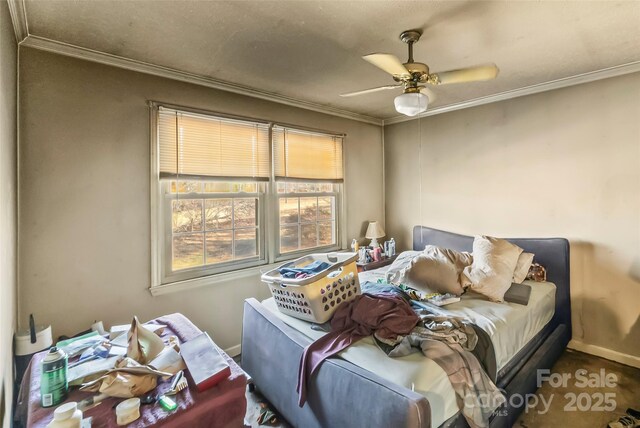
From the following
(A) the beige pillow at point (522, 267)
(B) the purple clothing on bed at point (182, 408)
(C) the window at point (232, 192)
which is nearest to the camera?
(B) the purple clothing on bed at point (182, 408)

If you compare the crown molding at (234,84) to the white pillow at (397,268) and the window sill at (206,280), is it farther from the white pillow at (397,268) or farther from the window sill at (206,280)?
the white pillow at (397,268)

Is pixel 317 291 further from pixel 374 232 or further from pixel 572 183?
pixel 572 183

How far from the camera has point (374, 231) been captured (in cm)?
385

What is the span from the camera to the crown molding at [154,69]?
193cm

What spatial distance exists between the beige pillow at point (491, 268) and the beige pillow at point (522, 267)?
0.20 ft

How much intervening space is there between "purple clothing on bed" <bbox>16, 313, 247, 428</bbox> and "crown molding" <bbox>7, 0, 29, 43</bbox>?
1779 mm

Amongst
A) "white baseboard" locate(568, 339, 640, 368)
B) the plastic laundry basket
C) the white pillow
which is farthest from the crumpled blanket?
"white baseboard" locate(568, 339, 640, 368)

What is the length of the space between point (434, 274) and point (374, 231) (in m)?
1.46

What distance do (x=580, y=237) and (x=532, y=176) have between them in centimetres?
67

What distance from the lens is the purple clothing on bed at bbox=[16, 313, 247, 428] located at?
1113 mm

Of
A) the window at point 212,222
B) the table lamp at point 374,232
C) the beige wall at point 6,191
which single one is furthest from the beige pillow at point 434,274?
the beige wall at point 6,191

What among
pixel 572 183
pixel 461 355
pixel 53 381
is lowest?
pixel 461 355

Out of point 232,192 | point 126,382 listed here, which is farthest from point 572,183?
point 126,382

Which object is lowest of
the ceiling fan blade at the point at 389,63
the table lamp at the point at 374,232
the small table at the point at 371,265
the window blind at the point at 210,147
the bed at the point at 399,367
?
the bed at the point at 399,367
